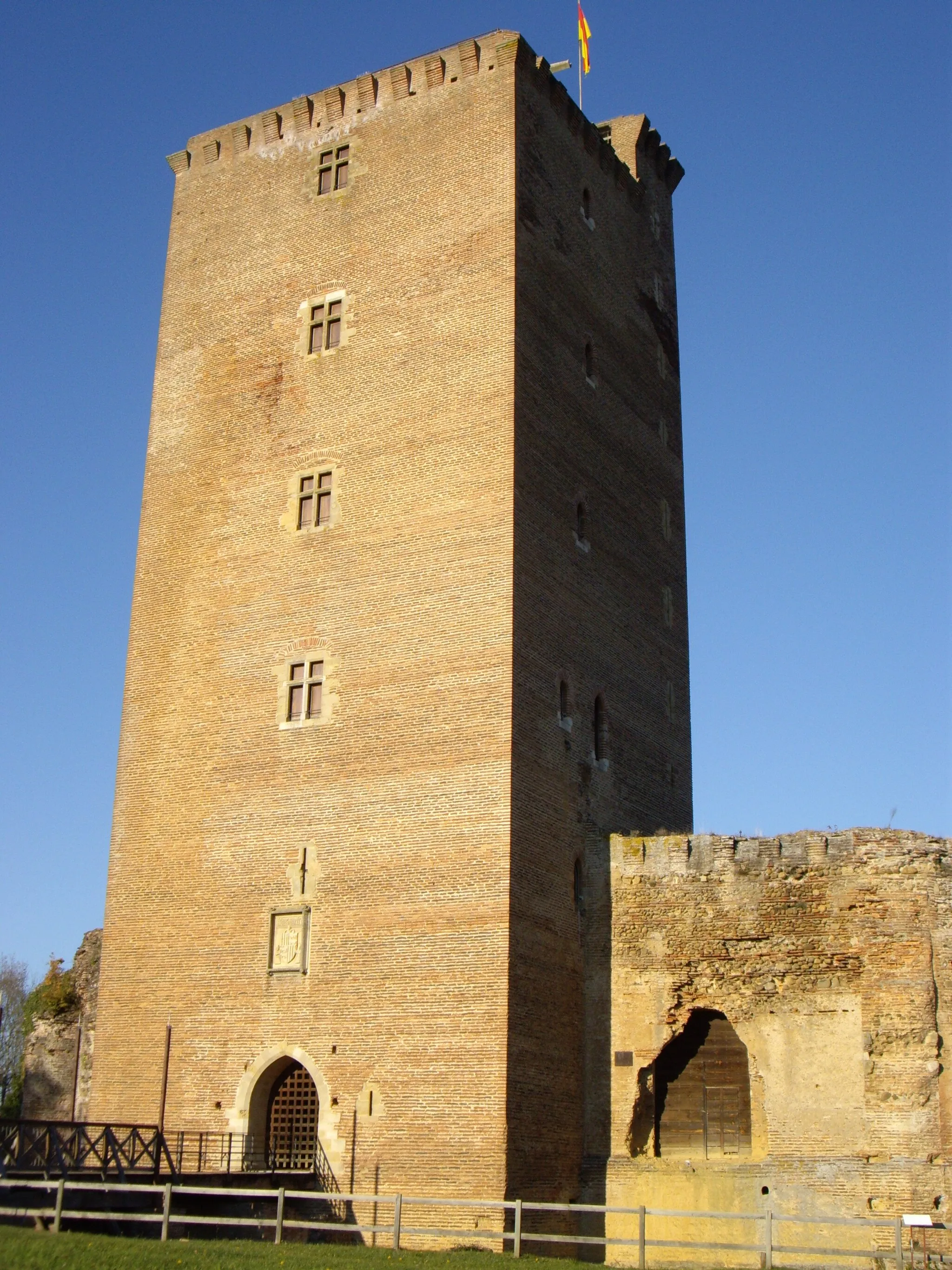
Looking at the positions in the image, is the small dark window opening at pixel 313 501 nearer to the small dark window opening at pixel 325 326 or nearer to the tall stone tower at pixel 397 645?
the tall stone tower at pixel 397 645

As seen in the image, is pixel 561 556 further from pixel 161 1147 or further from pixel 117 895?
pixel 161 1147

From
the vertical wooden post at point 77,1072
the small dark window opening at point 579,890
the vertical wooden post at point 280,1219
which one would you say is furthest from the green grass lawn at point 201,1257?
the vertical wooden post at point 77,1072

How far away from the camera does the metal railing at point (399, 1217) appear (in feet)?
63.3

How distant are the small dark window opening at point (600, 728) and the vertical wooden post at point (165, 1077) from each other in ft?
29.0

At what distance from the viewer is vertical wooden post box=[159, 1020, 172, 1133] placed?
2494cm

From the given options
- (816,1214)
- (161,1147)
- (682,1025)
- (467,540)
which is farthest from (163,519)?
(816,1214)

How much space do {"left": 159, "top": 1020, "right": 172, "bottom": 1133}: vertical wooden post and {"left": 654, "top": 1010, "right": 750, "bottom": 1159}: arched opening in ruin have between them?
8.09m

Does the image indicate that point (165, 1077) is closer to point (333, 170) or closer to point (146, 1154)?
point (146, 1154)

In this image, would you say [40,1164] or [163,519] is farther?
[163,519]

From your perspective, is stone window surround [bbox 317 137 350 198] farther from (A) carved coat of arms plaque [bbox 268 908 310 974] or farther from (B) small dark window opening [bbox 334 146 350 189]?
(A) carved coat of arms plaque [bbox 268 908 310 974]

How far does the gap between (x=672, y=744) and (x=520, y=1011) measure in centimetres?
925

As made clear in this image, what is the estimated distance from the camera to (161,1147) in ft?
79.0

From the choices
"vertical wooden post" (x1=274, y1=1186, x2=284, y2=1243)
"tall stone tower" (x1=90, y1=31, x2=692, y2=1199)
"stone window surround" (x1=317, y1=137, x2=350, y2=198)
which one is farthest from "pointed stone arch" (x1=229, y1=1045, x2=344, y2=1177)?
"stone window surround" (x1=317, y1=137, x2=350, y2=198)

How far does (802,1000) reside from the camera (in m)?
23.8
